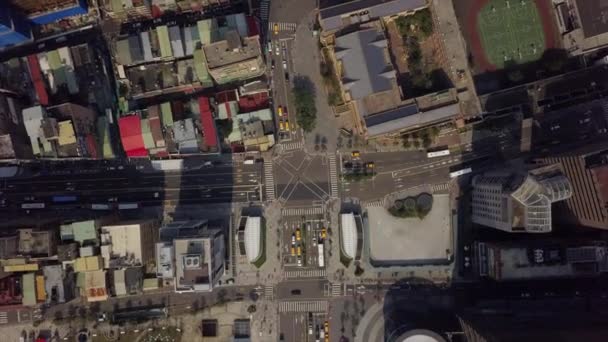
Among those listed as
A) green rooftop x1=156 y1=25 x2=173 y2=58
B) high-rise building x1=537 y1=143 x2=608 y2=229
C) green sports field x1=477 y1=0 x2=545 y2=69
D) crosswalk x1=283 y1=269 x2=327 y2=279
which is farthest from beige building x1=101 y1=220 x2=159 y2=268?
green sports field x1=477 y1=0 x2=545 y2=69

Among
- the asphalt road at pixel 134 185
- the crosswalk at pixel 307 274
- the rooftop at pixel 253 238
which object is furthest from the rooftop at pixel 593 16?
the rooftop at pixel 253 238

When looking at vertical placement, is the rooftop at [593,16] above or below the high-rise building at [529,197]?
above

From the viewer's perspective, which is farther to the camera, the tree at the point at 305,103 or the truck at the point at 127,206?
the truck at the point at 127,206

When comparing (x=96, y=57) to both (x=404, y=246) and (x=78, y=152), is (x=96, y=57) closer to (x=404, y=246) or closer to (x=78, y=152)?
(x=78, y=152)

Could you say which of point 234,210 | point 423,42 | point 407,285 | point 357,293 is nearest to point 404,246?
point 407,285

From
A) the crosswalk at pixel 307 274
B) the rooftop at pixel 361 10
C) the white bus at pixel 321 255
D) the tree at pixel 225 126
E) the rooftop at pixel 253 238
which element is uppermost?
the rooftop at pixel 361 10

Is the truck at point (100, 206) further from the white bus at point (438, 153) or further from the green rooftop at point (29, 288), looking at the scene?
the white bus at point (438, 153)

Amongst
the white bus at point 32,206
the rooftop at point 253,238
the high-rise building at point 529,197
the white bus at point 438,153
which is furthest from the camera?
the white bus at point 32,206
